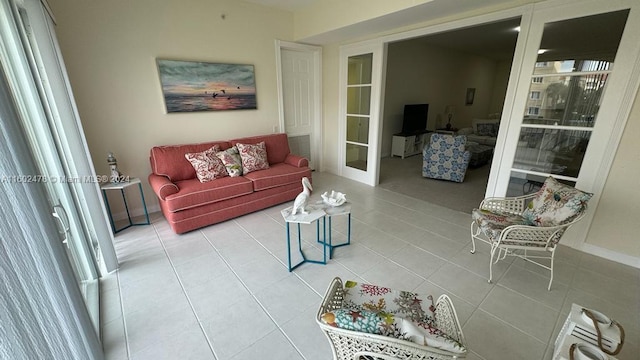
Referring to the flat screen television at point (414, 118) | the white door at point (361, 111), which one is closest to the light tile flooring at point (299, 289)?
the white door at point (361, 111)

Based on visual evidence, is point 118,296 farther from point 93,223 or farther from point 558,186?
point 558,186

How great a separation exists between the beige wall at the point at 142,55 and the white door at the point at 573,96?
137 inches

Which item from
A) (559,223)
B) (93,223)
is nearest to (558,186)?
(559,223)

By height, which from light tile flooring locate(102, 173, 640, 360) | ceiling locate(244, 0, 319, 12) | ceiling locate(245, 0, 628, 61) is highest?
ceiling locate(244, 0, 319, 12)

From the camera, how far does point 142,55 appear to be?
120 inches

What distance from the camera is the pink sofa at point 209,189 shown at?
110 inches

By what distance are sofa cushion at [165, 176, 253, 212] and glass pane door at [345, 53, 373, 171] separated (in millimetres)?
2147

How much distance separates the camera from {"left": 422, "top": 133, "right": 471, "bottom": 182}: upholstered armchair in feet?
14.2

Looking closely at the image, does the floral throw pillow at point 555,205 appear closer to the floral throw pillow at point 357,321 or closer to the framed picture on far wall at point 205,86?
the floral throw pillow at point 357,321

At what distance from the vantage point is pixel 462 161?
4340 millimetres

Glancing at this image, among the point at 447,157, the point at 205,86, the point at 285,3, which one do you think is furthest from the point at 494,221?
the point at 285,3

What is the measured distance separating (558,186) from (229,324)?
2854 millimetres

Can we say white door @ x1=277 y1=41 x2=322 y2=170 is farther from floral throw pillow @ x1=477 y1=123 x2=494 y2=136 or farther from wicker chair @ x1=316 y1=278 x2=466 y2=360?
floral throw pillow @ x1=477 y1=123 x2=494 y2=136

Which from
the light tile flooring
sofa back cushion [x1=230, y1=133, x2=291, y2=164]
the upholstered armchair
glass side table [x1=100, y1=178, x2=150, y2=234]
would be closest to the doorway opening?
the upholstered armchair
